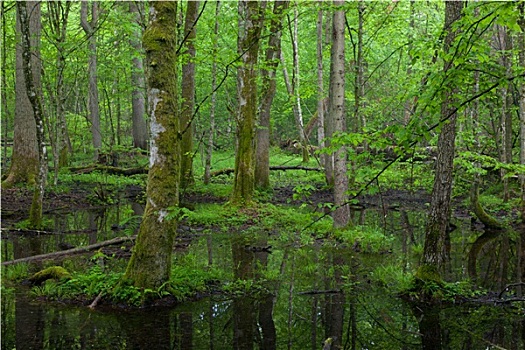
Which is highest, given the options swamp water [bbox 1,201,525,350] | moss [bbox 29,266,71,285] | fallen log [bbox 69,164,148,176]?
fallen log [bbox 69,164,148,176]

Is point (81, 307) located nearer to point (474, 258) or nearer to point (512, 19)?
point (512, 19)

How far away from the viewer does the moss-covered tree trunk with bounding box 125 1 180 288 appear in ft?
19.0

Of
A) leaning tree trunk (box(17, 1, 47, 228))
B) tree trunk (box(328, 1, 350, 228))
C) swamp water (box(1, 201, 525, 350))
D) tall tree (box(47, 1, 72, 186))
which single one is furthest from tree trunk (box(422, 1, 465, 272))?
tall tree (box(47, 1, 72, 186))

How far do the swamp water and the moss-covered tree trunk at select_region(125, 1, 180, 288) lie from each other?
0.58 m

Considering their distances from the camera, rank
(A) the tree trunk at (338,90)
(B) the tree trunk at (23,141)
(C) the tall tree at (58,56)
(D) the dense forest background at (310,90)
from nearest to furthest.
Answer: (D) the dense forest background at (310,90) < (A) the tree trunk at (338,90) < (C) the tall tree at (58,56) < (B) the tree trunk at (23,141)

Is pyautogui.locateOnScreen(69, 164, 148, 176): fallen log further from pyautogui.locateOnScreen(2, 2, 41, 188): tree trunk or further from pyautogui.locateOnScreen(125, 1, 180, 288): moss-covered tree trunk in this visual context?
pyautogui.locateOnScreen(125, 1, 180, 288): moss-covered tree trunk

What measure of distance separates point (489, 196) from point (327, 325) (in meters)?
12.7

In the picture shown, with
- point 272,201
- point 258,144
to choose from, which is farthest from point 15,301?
point 258,144

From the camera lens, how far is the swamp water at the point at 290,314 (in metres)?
5.00

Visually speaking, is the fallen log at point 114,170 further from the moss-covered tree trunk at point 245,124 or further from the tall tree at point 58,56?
the moss-covered tree trunk at point 245,124

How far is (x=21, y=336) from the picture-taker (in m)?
4.87

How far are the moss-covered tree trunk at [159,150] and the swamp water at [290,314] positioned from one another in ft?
1.92

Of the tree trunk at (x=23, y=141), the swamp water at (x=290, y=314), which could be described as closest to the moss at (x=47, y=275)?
the swamp water at (x=290, y=314)

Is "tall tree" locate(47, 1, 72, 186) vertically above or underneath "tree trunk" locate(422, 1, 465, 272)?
Answer: above
